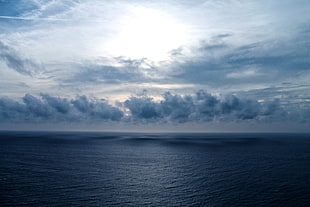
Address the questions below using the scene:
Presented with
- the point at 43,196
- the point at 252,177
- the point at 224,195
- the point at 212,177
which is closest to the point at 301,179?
the point at 252,177

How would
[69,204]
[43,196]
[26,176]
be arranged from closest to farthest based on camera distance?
[69,204] < [43,196] < [26,176]

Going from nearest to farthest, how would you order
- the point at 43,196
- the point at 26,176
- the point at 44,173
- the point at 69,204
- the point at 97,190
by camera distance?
1. the point at 69,204
2. the point at 43,196
3. the point at 97,190
4. the point at 26,176
5. the point at 44,173

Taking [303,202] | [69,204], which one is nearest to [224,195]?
[303,202]

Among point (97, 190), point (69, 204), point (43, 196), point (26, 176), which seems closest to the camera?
point (69, 204)

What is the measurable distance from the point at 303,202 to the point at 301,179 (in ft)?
62.2

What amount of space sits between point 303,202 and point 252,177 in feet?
57.2

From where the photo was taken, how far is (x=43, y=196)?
1633 inches

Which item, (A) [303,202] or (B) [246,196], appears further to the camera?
(B) [246,196]

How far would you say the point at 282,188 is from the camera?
48281 mm

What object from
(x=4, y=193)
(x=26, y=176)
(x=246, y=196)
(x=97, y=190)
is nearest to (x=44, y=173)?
(x=26, y=176)

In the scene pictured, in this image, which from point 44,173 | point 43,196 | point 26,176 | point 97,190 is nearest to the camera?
point 43,196

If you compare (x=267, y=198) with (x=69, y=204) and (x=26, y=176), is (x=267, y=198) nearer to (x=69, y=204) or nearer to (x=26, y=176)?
(x=69, y=204)

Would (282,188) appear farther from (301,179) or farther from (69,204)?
(69,204)

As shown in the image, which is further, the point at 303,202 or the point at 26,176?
the point at 26,176
